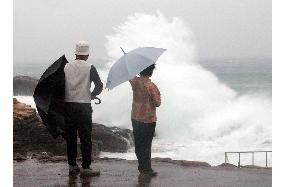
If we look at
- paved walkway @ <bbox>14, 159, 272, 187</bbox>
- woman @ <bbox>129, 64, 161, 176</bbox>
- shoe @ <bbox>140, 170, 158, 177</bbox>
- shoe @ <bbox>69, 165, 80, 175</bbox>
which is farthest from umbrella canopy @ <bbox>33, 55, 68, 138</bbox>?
shoe @ <bbox>140, 170, 158, 177</bbox>

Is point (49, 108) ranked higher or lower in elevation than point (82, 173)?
higher

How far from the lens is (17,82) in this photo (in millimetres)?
24266

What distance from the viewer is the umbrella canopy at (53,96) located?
6.65 metres

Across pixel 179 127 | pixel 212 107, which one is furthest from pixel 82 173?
pixel 212 107

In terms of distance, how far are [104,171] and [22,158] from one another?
5.55ft

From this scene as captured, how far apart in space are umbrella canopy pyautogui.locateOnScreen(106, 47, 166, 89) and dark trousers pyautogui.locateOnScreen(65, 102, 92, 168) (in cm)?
44

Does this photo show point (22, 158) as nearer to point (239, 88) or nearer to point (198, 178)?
point (198, 178)

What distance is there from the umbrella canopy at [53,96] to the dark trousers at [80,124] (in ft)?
0.31

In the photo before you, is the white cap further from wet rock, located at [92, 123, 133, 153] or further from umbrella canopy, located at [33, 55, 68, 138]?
wet rock, located at [92, 123, 133, 153]

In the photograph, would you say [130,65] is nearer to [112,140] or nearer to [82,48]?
[82,48]

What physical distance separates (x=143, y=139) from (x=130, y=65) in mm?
981

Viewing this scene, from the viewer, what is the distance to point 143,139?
6945 millimetres

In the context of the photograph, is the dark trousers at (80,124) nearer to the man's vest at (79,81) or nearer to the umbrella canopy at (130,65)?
the man's vest at (79,81)

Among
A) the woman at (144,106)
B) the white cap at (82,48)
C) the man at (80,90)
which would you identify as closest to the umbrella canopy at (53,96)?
the man at (80,90)
